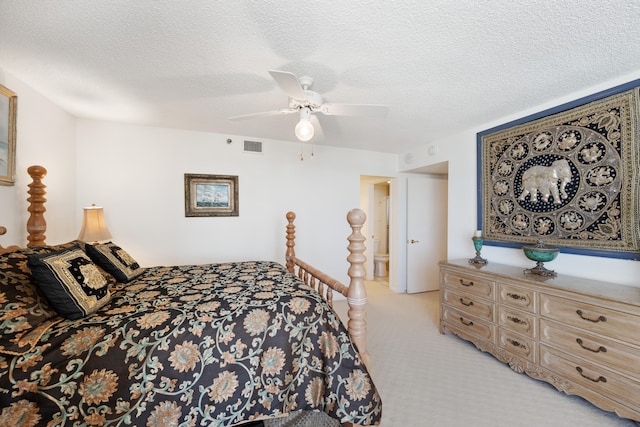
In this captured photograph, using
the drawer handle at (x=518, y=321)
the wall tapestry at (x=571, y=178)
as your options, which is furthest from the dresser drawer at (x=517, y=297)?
the wall tapestry at (x=571, y=178)

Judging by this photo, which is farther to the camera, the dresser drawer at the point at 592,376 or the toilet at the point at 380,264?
the toilet at the point at 380,264

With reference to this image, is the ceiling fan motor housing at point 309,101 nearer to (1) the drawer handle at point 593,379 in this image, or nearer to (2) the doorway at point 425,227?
(1) the drawer handle at point 593,379

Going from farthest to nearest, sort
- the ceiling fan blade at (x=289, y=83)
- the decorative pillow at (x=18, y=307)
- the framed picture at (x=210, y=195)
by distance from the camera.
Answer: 1. the framed picture at (x=210, y=195)
2. the ceiling fan blade at (x=289, y=83)
3. the decorative pillow at (x=18, y=307)

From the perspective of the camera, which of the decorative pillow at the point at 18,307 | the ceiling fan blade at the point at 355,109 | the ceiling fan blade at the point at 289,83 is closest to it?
the decorative pillow at the point at 18,307

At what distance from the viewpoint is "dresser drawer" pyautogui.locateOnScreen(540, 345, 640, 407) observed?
1.57 m

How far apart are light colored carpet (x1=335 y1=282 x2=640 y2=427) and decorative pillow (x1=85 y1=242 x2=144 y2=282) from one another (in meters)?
2.07

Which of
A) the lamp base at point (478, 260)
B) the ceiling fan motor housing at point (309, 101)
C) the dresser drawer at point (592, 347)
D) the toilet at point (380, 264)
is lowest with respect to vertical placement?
the toilet at point (380, 264)

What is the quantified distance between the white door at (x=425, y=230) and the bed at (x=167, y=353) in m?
3.08

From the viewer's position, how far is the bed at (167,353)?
1.03 metres

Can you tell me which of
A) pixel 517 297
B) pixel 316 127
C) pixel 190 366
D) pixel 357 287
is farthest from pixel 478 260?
pixel 190 366

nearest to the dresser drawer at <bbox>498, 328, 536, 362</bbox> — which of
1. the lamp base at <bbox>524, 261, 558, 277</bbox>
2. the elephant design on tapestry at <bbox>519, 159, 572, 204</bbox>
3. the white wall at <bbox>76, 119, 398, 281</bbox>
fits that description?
the lamp base at <bbox>524, 261, 558, 277</bbox>

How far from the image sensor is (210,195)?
333 centimetres

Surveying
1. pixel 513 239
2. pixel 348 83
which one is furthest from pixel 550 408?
pixel 348 83

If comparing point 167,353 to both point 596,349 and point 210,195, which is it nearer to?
point 210,195
